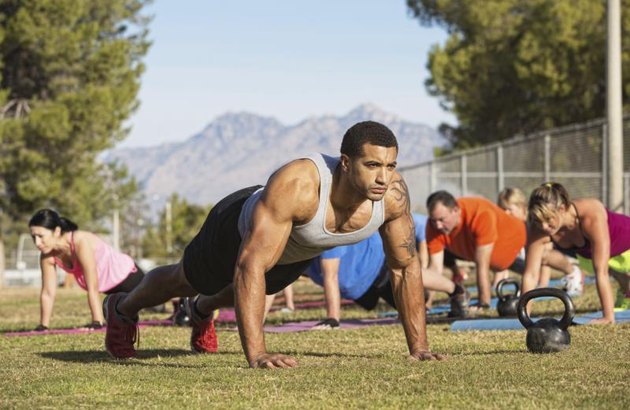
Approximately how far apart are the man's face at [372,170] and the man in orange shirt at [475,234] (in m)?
5.60

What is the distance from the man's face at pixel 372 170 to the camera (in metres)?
6.19

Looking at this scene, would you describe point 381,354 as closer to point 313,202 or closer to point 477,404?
point 313,202

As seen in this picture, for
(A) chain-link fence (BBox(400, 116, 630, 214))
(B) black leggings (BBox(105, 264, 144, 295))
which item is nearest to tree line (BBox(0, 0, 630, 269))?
(A) chain-link fence (BBox(400, 116, 630, 214))

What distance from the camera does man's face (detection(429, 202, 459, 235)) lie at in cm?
1213

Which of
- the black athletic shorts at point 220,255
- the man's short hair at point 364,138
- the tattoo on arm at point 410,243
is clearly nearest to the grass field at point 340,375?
the black athletic shorts at point 220,255

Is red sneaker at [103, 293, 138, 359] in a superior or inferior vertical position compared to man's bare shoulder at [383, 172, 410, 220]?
inferior

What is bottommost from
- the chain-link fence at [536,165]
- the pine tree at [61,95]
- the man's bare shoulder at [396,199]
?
the man's bare shoulder at [396,199]

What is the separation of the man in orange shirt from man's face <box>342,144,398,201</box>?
5599 mm

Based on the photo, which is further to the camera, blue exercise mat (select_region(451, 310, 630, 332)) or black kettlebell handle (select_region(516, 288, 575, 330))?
blue exercise mat (select_region(451, 310, 630, 332))

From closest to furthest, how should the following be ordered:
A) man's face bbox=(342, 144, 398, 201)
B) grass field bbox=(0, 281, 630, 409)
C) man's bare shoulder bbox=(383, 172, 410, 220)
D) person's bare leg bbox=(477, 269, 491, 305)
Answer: grass field bbox=(0, 281, 630, 409) → man's face bbox=(342, 144, 398, 201) → man's bare shoulder bbox=(383, 172, 410, 220) → person's bare leg bbox=(477, 269, 491, 305)

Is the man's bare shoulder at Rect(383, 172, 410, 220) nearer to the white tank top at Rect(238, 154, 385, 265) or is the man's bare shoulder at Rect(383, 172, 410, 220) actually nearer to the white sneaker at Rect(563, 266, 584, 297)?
the white tank top at Rect(238, 154, 385, 265)

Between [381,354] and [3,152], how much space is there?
2446 cm

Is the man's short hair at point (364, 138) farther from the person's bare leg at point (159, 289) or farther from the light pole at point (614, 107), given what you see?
the light pole at point (614, 107)

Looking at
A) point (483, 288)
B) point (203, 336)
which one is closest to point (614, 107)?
point (483, 288)
